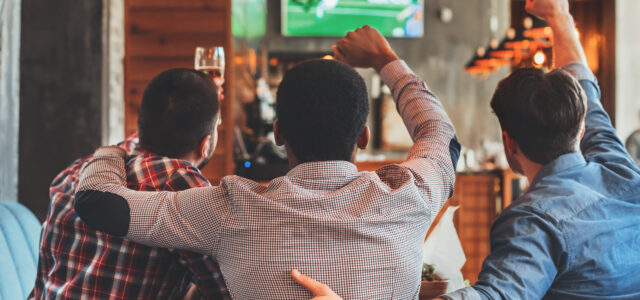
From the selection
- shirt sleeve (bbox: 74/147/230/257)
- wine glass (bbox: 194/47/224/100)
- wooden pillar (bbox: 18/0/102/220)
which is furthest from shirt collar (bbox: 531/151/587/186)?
wooden pillar (bbox: 18/0/102/220)

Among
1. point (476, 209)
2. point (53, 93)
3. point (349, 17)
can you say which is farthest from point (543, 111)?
point (349, 17)

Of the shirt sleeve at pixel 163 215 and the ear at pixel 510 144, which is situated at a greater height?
the ear at pixel 510 144

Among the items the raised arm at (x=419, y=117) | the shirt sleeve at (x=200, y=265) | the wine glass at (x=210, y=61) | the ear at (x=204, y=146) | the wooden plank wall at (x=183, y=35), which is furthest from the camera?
the wooden plank wall at (x=183, y=35)

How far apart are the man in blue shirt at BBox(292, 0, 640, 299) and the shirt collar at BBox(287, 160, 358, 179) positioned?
0.18 metres

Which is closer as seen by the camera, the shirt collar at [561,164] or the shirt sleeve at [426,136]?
the shirt sleeve at [426,136]

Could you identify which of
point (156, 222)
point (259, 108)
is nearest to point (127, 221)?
point (156, 222)

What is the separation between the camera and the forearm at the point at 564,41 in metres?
1.45

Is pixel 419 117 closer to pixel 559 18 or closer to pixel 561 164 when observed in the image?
pixel 561 164

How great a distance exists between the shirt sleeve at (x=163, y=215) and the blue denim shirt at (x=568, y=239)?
1.55 ft

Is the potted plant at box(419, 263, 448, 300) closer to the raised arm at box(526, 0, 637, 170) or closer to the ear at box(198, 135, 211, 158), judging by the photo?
the raised arm at box(526, 0, 637, 170)

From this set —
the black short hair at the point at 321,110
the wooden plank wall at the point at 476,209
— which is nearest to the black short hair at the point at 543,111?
the black short hair at the point at 321,110

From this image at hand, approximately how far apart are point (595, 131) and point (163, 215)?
1.02 m

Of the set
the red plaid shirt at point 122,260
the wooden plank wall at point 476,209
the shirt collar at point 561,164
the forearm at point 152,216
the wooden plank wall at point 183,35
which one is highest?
the wooden plank wall at point 183,35

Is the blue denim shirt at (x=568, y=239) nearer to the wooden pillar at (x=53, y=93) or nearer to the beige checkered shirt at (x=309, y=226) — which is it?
the beige checkered shirt at (x=309, y=226)
